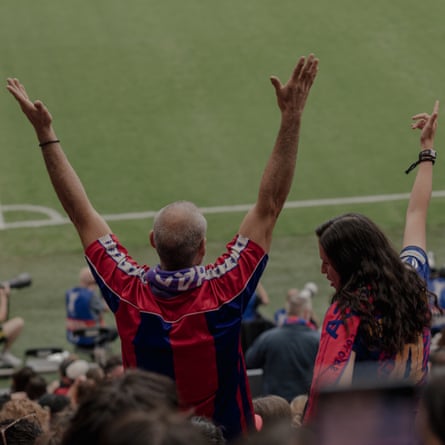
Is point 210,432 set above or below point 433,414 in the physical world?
below

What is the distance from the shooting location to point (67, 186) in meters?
3.48

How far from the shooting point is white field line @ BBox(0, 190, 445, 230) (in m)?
14.6

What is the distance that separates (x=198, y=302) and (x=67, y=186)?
69 centimetres

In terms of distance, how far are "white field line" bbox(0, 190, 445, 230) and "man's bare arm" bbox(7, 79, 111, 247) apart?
10.9 meters

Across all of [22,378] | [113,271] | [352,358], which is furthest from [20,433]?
[22,378]

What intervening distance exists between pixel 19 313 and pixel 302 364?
6.15 metres

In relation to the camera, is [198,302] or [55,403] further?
[55,403]

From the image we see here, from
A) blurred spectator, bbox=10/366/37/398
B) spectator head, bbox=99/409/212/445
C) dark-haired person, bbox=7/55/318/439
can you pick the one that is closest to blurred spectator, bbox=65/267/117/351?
blurred spectator, bbox=10/366/37/398

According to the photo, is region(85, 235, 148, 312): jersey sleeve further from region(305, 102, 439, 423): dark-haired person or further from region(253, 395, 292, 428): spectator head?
region(253, 395, 292, 428): spectator head

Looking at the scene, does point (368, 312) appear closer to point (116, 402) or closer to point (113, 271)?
point (113, 271)

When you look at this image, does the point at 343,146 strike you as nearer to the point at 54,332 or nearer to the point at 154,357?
the point at 54,332

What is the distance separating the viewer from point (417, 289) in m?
3.28

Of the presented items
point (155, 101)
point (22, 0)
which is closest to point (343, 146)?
point (155, 101)

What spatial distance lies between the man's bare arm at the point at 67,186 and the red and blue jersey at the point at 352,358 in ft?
2.92
